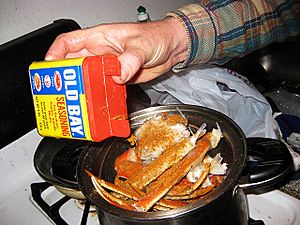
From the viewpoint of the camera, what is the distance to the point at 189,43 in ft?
2.26

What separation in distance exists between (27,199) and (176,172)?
15.5 inches

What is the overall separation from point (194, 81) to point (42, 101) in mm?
462

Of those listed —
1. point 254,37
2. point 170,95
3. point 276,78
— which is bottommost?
point 276,78

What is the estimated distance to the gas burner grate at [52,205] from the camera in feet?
2.27

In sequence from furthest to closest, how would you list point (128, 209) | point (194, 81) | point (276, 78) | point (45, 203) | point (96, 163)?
point (276, 78)
point (194, 81)
point (45, 203)
point (96, 163)
point (128, 209)

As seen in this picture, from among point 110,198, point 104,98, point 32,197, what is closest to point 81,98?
point 104,98

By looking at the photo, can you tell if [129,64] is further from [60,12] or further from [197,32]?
[60,12]

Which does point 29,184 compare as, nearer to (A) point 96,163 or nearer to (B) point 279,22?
(A) point 96,163

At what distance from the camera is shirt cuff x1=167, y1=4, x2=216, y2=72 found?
687 mm

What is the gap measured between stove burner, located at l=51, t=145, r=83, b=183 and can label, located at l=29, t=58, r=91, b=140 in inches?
5.2

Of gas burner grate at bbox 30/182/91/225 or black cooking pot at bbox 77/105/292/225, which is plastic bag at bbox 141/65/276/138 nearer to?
black cooking pot at bbox 77/105/292/225

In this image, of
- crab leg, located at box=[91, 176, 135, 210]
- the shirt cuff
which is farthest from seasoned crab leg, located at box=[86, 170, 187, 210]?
the shirt cuff

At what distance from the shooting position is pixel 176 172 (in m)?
0.57

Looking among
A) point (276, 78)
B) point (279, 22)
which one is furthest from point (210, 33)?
point (276, 78)
